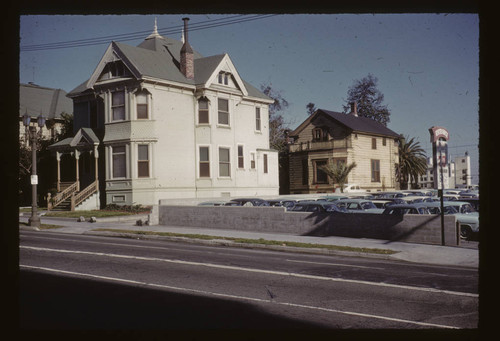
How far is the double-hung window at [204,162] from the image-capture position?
35.4 metres

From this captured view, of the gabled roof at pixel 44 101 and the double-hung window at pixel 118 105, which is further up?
the gabled roof at pixel 44 101

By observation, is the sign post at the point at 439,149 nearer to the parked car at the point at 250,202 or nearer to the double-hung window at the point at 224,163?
the parked car at the point at 250,202

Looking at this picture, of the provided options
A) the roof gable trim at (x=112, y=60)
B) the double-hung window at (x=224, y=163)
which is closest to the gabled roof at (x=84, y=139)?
the roof gable trim at (x=112, y=60)

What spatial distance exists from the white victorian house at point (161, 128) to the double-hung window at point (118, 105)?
0.07 m

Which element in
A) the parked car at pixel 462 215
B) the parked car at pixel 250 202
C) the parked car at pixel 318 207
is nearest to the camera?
the parked car at pixel 462 215

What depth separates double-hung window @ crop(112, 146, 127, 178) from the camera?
1315 inches

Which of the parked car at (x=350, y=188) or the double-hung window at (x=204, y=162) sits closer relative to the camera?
the double-hung window at (x=204, y=162)

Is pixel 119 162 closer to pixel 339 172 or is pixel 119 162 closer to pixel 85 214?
pixel 85 214

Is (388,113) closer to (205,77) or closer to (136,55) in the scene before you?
(205,77)

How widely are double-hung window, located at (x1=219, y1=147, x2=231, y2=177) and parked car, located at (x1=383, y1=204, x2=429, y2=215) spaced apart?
57.3 ft

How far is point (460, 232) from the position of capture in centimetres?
2031

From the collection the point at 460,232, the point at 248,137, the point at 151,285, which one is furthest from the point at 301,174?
the point at 151,285

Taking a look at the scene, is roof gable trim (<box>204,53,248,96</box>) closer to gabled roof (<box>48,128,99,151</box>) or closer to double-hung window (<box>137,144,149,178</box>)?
double-hung window (<box>137,144,149,178</box>)
